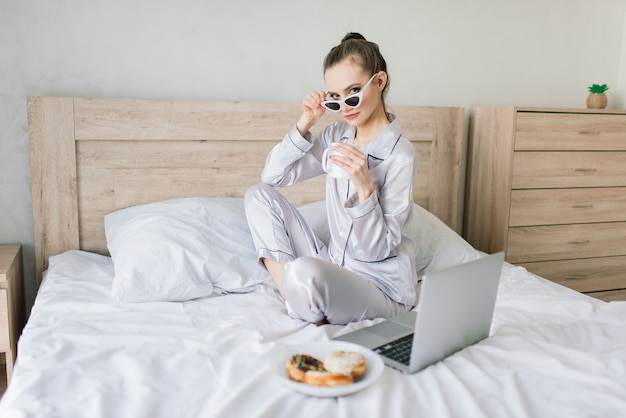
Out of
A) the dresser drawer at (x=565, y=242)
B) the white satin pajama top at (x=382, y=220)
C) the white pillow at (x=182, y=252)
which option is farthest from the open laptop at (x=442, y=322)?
the dresser drawer at (x=565, y=242)

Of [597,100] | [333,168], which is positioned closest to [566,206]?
[597,100]

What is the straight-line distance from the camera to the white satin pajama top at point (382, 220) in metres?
1.59

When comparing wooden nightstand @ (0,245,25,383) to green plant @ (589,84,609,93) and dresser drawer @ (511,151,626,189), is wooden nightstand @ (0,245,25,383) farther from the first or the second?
green plant @ (589,84,609,93)

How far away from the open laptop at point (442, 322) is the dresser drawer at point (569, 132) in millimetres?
1434

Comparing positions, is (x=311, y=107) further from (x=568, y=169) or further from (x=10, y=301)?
(x=568, y=169)

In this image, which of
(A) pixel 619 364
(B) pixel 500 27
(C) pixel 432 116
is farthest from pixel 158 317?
(B) pixel 500 27

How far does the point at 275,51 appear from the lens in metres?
2.45

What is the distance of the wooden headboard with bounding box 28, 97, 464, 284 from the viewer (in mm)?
2113

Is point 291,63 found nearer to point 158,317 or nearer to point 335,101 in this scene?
point 335,101

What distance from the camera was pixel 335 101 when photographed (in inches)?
66.4

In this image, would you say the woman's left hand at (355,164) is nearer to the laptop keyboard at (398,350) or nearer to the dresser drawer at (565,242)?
the laptop keyboard at (398,350)

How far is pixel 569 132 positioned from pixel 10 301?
2310 millimetres

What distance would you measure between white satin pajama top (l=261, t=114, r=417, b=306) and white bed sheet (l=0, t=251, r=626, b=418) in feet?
0.74

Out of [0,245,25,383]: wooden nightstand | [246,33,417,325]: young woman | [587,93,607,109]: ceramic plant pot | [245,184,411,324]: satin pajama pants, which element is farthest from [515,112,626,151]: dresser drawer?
[0,245,25,383]: wooden nightstand
